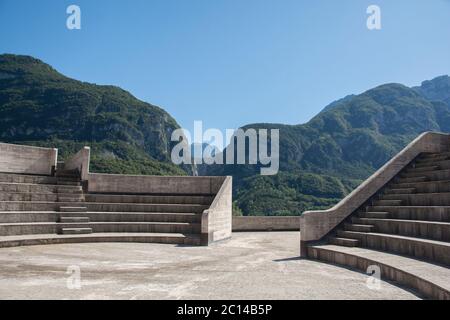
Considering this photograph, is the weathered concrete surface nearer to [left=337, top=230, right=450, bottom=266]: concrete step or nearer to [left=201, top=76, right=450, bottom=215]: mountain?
[left=337, top=230, right=450, bottom=266]: concrete step

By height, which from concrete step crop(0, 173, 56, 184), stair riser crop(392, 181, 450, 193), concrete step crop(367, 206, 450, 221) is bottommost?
concrete step crop(367, 206, 450, 221)

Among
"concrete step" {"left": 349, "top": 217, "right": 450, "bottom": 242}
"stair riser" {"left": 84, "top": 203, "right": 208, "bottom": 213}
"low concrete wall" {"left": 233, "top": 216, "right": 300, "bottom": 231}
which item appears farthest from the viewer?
"low concrete wall" {"left": 233, "top": 216, "right": 300, "bottom": 231}

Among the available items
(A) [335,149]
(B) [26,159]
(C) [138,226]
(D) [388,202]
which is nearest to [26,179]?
(B) [26,159]

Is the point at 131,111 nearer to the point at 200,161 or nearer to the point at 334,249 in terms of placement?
the point at 200,161

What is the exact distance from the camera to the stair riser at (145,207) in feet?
48.5

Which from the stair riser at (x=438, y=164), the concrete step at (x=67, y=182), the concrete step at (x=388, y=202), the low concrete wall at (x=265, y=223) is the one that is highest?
the stair riser at (x=438, y=164)

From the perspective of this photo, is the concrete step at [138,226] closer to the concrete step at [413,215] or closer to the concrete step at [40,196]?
the concrete step at [40,196]

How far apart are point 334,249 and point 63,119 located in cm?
10888

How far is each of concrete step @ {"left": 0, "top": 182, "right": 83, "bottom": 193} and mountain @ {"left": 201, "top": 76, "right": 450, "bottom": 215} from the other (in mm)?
58160

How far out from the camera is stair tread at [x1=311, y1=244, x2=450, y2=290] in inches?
223

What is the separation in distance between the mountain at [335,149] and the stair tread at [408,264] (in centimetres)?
6297

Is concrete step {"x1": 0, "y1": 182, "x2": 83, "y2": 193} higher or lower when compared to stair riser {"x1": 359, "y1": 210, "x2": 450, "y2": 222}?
higher

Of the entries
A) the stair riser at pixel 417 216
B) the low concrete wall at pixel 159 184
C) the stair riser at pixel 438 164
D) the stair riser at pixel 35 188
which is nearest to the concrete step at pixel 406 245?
the stair riser at pixel 417 216

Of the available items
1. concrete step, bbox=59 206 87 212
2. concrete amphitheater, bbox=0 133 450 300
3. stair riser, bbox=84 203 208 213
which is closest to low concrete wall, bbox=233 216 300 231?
concrete amphitheater, bbox=0 133 450 300
